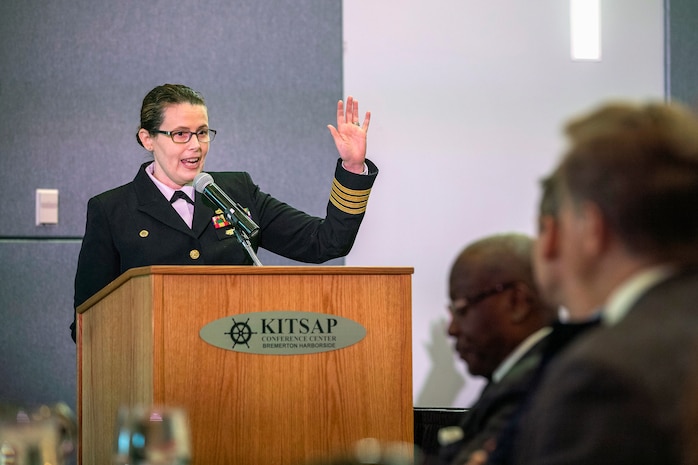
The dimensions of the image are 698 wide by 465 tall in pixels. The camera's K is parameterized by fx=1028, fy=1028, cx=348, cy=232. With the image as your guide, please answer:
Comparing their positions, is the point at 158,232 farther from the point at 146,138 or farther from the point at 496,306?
the point at 496,306

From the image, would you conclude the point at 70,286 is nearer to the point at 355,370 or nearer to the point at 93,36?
the point at 93,36

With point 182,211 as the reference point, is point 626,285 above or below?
below

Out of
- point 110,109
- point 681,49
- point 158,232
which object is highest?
point 681,49

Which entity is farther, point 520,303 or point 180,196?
point 180,196

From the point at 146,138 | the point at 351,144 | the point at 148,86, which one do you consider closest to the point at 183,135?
the point at 146,138

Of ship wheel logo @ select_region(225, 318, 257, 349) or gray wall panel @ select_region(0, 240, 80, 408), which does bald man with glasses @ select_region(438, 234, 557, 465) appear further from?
gray wall panel @ select_region(0, 240, 80, 408)

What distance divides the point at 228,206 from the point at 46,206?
2.06 m

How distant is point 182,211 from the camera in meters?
3.26

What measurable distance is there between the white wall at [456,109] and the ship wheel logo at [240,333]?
2.30 meters

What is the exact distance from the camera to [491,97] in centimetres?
482

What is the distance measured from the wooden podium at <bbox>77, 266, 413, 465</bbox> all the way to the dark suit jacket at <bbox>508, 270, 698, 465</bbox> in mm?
1346

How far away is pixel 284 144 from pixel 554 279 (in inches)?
137

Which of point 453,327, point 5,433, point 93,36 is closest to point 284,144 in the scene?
point 93,36

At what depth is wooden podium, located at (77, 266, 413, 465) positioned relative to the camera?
7.65ft
